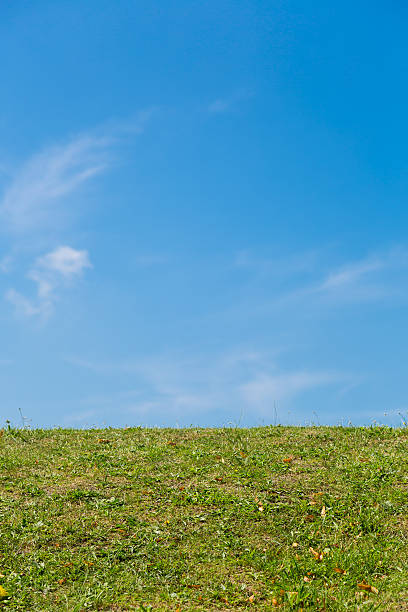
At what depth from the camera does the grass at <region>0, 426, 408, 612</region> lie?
30.2ft

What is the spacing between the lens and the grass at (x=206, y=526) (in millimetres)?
9211

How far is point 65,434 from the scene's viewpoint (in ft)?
56.3

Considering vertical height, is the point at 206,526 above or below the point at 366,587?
above

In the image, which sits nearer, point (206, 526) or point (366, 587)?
point (366, 587)

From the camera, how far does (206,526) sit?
10883mm

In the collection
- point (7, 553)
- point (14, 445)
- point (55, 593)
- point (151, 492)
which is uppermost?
point (14, 445)

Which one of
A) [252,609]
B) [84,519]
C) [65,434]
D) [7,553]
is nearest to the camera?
[252,609]

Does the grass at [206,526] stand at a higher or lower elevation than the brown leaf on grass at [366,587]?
higher

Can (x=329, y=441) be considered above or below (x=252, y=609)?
above

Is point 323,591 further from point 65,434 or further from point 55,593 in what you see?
point 65,434

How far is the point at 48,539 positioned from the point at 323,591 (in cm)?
472

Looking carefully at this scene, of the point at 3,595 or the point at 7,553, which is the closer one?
the point at 3,595

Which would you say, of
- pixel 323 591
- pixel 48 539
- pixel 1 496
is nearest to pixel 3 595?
pixel 48 539

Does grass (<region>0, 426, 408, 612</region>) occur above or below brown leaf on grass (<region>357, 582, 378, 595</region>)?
above
